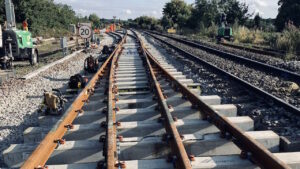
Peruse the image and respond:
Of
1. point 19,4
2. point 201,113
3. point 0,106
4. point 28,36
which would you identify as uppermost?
point 19,4

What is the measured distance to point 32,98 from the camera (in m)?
7.40

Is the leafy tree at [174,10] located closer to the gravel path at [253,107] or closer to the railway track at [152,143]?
the gravel path at [253,107]

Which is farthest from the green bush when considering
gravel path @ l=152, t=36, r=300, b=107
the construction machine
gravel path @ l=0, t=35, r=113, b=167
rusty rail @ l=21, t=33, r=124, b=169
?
rusty rail @ l=21, t=33, r=124, b=169

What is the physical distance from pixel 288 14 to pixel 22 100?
145 ft

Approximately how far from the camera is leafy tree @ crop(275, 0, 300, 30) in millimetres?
43250

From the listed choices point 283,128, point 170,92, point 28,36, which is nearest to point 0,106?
point 170,92

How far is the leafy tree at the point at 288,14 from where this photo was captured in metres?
43.2

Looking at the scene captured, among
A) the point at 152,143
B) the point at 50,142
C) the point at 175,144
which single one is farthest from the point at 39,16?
the point at 175,144

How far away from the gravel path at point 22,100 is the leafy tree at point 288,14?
39.0 metres

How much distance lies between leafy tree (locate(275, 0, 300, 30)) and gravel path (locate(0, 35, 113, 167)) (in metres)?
39.0

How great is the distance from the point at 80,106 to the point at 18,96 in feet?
10.6

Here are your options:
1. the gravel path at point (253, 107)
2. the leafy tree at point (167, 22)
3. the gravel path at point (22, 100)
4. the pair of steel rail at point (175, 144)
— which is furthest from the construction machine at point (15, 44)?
the leafy tree at point (167, 22)

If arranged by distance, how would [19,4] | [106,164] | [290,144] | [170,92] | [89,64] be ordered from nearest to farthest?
[106,164]
[290,144]
[170,92]
[89,64]
[19,4]

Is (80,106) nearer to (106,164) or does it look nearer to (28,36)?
(106,164)
